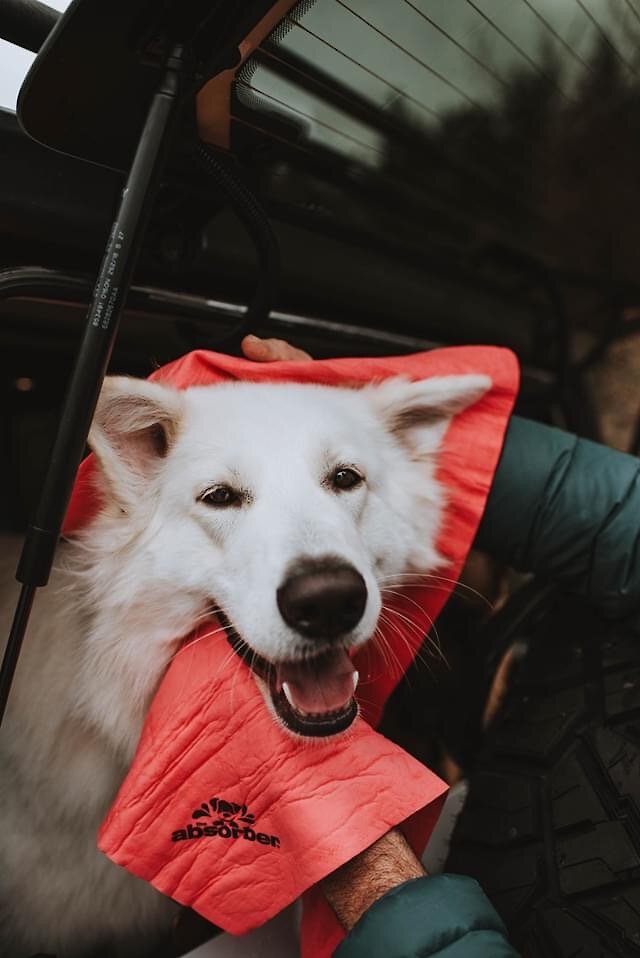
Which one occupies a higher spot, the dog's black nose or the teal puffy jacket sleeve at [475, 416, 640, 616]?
the teal puffy jacket sleeve at [475, 416, 640, 616]

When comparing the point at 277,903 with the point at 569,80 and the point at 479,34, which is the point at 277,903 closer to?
the point at 479,34

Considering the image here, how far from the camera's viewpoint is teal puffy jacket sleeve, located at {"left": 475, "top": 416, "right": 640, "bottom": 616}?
3.48ft

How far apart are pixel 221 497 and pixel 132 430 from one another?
16cm

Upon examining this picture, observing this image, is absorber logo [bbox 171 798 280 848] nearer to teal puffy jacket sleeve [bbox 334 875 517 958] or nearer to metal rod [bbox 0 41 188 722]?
teal puffy jacket sleeve [bbox 334 875 517 958]

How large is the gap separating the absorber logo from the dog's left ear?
1.97 feet

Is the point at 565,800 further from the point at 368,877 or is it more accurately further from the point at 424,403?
the point at 424,403

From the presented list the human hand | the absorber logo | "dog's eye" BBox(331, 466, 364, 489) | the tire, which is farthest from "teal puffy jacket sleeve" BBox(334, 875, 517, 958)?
the human hand

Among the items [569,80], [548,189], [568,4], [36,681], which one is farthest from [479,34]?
[36,681]

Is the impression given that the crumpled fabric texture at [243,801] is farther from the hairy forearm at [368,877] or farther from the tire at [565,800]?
the tire at [565,800]

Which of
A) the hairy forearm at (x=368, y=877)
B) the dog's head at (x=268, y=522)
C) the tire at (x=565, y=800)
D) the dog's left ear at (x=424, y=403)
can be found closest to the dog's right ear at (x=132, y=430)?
the dog's head at (x=268, y=522)

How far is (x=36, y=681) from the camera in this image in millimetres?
897

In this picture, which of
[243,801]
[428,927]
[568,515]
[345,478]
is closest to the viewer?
[428,927]

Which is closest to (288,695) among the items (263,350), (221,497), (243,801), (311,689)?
(311,689)

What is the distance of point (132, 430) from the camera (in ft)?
2.79
